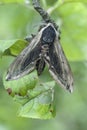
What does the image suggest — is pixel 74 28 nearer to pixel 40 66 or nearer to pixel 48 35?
pixel 48 35

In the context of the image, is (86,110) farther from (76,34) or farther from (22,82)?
(22,82)

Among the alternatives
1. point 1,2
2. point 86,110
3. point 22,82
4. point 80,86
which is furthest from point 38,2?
point 86,110

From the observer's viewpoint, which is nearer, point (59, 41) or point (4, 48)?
point (4, 48)

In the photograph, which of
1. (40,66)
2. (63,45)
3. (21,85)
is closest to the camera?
(21,85)

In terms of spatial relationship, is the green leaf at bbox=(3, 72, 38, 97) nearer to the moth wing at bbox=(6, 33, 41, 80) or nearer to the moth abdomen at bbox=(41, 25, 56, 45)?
the moth wing at bbox=(6, 33, 41, 80)

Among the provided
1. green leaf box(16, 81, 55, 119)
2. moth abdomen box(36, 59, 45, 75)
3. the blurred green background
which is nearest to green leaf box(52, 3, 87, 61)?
the blurred green background

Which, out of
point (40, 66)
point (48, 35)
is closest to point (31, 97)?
point (40, 66)
